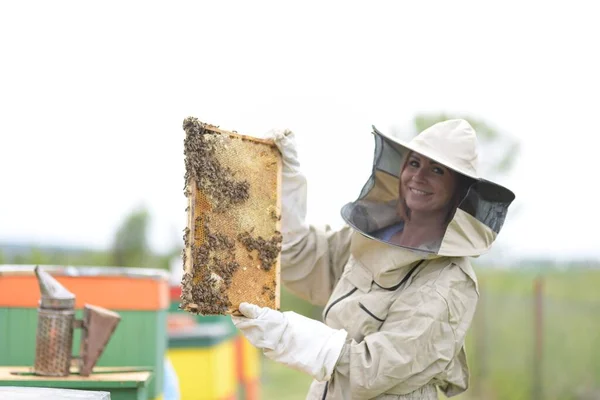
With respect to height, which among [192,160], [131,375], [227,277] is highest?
[192,160]

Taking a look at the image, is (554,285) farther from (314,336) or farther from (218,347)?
(314,336)

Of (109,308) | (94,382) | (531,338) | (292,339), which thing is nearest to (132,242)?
(531,338)

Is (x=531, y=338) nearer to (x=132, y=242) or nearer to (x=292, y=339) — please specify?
(x=292, y=339)

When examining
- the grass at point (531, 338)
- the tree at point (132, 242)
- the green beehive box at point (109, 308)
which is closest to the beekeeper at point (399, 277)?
the green beehive box at point (109, 308)

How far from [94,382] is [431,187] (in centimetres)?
169

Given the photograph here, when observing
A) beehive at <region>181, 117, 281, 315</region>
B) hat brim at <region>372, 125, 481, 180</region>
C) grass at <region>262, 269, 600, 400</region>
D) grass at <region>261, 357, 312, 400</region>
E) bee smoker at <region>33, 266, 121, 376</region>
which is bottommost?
grass at <region>261, 357, 312, 400</region>

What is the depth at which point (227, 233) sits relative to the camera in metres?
3.50

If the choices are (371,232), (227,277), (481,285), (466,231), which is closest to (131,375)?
(227,277)

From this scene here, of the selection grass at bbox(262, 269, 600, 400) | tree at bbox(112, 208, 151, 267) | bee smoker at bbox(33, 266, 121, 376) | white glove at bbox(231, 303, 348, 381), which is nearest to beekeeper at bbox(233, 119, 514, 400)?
white glove at bbox(231, 303, 348, 381)

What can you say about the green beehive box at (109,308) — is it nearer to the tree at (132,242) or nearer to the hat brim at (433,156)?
the hat brim at (433,156)

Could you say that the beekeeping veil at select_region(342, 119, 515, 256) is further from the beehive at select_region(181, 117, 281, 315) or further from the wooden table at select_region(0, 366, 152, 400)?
the wooden table at select_region(0, 366, 152, 400)

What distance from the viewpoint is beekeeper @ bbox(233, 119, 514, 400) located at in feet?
11.1

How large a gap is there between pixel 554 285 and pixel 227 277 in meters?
6.22

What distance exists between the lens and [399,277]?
367cm
